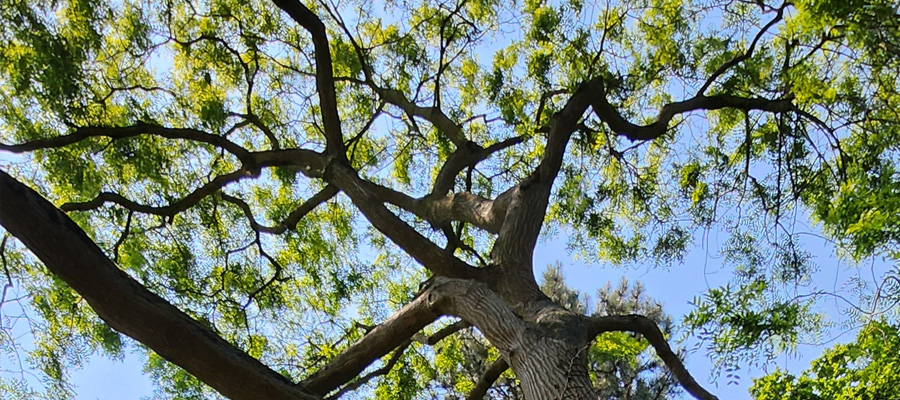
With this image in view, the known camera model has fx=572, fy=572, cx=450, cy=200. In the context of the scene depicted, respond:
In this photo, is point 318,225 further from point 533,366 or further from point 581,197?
point 533,366

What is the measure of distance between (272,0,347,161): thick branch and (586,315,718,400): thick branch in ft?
8.82

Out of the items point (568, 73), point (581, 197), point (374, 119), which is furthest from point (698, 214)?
point (374, 119)

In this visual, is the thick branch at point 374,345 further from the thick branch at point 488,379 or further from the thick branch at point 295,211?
the thick branch at point 295,211

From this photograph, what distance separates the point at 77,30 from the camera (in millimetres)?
4809

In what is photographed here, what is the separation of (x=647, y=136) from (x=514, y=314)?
8.82ft

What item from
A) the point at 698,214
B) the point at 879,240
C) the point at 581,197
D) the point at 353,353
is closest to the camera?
the point at 879,240

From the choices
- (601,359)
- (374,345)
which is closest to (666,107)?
(601,359)

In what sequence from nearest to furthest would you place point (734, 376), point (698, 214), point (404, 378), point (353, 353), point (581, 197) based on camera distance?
point (734, 376) → point (353, 353) → point (404, 378) → point (698, 214) → point (581, 197)

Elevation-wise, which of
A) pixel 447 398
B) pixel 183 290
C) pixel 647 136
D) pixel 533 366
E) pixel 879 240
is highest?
pixel 647 136

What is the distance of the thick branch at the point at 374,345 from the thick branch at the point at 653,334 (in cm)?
88

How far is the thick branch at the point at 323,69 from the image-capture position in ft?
15.0

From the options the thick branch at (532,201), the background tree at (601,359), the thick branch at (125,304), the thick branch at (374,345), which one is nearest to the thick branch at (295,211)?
the background tree at (601,359)

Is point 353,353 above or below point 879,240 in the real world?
above

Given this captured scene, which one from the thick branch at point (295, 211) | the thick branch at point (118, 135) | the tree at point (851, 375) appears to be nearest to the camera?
the tree at point (851, 375)
